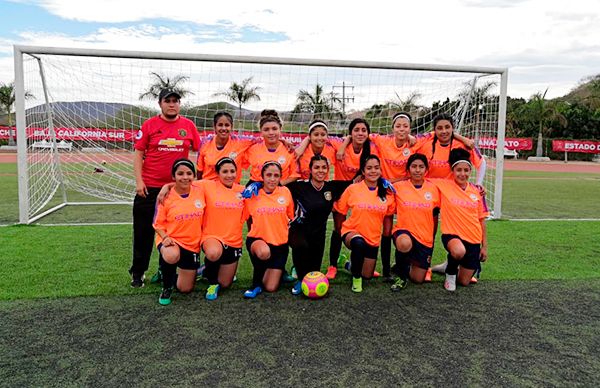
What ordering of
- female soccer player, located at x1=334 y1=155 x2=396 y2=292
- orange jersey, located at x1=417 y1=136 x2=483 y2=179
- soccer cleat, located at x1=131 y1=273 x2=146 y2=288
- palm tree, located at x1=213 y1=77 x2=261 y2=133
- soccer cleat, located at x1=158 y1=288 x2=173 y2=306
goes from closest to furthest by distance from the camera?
soccer cleat, located at x1=158 y1=288 x2=173 y2=306 < soccer cleat, located at x1=131 y1=273 x2=146 y2=288 < female soccer player, located at x1=334 y1=155 x2=396 y2=292 < orange jersey, located at x1=417 y1=136 x2=483 y2=179 < palm tree, located at x1=213 y1=77 x2=261 y2=133

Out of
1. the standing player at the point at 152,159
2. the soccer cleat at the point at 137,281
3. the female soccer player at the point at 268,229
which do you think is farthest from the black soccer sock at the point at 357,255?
the soccer cleat at the point at 137,281

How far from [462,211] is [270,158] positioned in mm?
1916

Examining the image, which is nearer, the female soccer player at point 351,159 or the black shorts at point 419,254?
the black shorts at point 419,254

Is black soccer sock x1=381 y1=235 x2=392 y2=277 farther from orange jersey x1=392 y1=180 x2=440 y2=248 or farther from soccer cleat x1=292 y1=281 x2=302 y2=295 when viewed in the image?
soccer cleat x1=292 y1=281 x2=302 y2=295

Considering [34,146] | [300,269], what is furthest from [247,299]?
[34,146]

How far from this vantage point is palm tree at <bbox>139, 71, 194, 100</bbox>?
7035 mm

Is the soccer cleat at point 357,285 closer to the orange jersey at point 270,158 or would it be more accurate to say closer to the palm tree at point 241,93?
the orange jersey at point 270,158

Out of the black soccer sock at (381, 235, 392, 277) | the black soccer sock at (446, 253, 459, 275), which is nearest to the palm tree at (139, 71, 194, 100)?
the black soccer sock at (381, 235, 392, 277)

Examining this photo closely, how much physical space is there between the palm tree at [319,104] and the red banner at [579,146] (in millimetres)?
28807

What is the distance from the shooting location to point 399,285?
4.09 m

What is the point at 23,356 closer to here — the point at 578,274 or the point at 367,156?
the point at 367,156

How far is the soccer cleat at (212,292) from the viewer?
3.78 metres

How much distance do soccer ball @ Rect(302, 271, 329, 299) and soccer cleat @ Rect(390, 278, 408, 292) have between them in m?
0.67

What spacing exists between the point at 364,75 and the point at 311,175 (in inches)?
135
